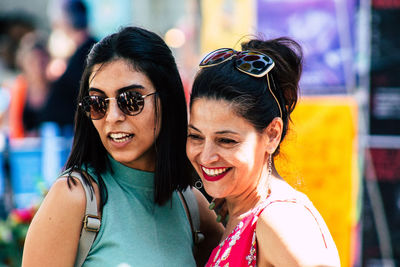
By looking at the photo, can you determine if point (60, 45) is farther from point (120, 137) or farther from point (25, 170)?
point (120, 137)

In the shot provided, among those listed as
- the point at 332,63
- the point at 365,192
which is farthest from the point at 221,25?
the point at 365,192

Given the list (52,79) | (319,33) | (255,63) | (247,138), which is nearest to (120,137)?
(247,138)

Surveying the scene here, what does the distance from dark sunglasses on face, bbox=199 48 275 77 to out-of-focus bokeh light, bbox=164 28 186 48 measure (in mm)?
2717

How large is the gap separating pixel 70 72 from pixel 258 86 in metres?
3.21

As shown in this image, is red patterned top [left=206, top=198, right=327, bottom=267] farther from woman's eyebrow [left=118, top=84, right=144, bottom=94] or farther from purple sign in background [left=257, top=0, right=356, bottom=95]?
purple sign in background [left=257, top=0, right=356, bottom=95]

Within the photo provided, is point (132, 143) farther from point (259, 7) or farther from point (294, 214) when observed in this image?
point (259, 7)

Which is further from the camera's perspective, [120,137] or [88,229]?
[120,137]

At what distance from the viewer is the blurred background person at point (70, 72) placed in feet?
16.6

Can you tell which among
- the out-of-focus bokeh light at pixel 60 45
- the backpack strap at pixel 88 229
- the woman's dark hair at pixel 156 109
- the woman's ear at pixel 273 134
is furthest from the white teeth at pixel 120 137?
the out-of-focus bokeh light at pixel 60 45

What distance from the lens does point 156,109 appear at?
2.21m

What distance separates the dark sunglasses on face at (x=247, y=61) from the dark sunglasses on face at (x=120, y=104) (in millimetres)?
307

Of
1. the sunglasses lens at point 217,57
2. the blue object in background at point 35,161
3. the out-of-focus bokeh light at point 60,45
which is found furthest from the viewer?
the out-of-focus bokeh light at point 60,45

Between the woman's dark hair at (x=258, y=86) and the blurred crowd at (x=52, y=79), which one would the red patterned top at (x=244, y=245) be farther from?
the blurred crowd at (x=52, y=79)

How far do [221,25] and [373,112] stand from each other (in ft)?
4.01
